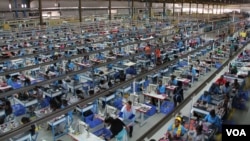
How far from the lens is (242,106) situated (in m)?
11.2

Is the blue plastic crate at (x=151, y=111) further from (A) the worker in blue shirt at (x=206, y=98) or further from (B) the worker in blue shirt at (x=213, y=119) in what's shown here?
(B) the worker in blue shirt at (x=213, y=119)

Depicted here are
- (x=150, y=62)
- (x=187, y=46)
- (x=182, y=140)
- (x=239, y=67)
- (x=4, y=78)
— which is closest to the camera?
(x=182, y=140)

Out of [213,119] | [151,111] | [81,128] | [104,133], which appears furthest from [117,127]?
[151,111]

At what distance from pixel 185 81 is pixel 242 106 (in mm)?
2811

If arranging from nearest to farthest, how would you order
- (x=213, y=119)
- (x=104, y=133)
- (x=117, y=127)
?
(x=117, y=127)
(x=213, y=119)
(x=104, y=133)

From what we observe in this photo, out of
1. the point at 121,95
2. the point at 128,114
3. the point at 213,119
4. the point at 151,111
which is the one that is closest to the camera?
Answer: the point at 213,119

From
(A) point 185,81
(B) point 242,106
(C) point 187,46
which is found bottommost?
(B) point 242,106

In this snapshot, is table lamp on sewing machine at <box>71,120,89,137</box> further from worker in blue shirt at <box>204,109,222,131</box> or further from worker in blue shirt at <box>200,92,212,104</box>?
→ worker in blue shirt at <box>200,92,212,104</box>

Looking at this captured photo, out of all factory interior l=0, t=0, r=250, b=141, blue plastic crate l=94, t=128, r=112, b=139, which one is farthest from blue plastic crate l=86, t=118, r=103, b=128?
blue plastic crate l=94, t=128, r=112, b=139

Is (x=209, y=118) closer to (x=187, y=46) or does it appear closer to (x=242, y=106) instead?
(x=242, y=106)

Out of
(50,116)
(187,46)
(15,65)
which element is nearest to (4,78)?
(15,65)

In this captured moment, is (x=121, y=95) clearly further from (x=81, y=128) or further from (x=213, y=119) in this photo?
(x=213, y=119)

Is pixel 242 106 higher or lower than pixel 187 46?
lower

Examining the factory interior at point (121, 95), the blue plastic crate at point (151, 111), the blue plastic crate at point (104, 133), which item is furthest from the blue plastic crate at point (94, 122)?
the blue plastic crate at point (151, 111)
